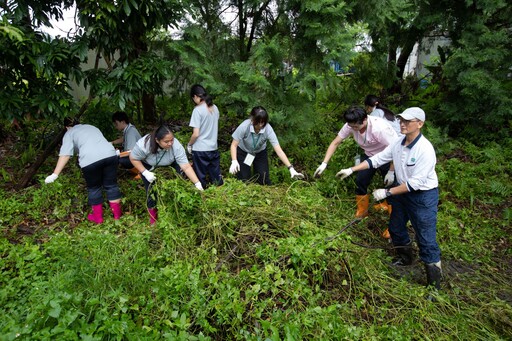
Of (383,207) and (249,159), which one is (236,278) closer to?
(249,159)

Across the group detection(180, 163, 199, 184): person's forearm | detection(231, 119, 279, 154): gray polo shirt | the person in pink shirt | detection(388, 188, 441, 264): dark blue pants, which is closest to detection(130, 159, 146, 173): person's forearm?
detection(180, 163, 199, 184): person's forearm

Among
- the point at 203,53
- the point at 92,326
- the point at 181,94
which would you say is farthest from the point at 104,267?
the point at 181,94

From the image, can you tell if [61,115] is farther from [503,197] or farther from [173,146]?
[503,197]

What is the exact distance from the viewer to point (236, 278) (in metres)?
2.59

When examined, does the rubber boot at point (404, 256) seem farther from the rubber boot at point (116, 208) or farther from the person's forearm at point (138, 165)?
the rubber boot at point (116, 208)

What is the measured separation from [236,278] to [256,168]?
7.04 ft

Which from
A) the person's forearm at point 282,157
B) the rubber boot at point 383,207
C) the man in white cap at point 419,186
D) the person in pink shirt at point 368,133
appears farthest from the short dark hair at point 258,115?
the rubber boot at point 383,207

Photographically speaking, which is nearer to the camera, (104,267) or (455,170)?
(104,267)

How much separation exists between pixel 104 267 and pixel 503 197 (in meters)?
5.47

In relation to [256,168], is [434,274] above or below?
below

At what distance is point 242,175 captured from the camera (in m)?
4.39

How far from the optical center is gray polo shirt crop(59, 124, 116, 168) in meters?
3.96

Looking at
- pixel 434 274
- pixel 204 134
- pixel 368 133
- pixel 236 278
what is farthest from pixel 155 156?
pixel 434 274

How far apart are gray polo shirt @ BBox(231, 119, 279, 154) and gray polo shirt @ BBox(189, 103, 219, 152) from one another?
1.09ft
